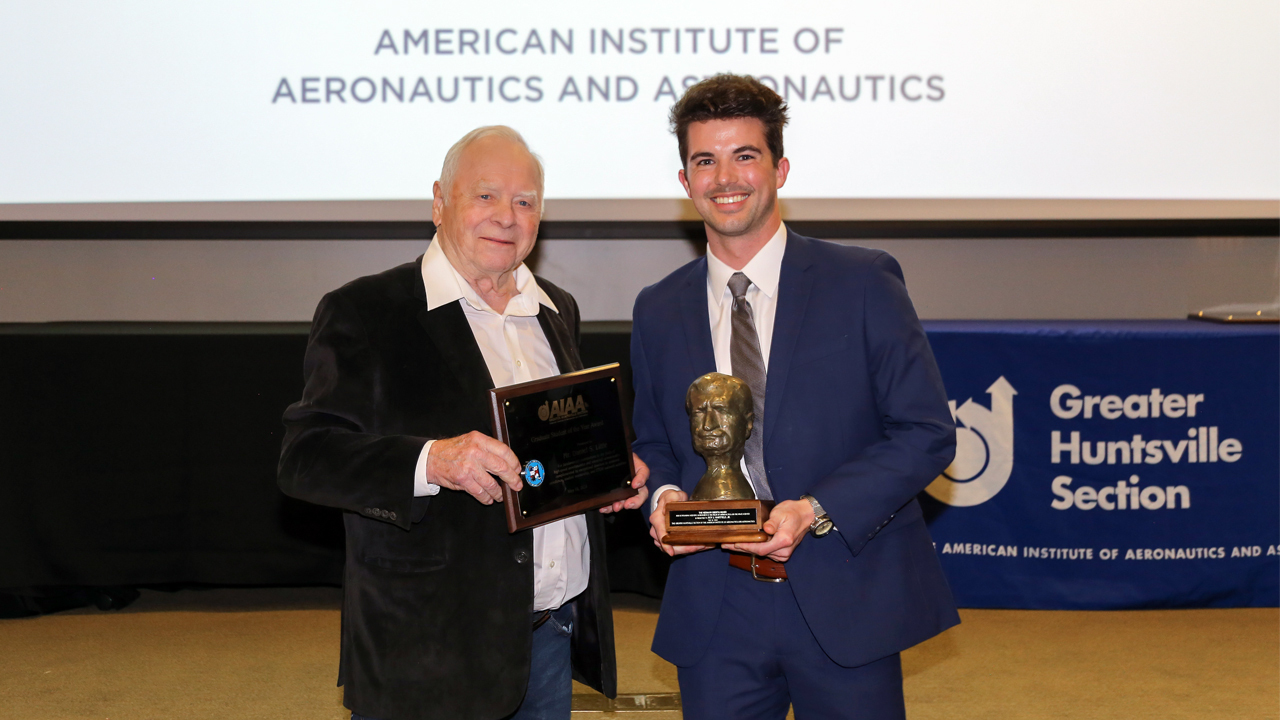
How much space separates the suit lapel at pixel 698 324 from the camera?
1.71m

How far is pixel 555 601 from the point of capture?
1829 millimetres

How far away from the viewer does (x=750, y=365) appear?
5.47 ft

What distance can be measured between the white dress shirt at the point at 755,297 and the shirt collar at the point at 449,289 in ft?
1.28

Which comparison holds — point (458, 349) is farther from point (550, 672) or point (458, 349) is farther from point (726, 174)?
point (550, 672)

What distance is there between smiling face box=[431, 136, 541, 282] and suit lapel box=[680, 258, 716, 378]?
0.32 meters

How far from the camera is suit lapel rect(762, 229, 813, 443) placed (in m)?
1.63

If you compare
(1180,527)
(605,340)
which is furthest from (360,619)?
(1180,527)

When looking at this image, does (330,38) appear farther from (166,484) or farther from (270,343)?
(166,484)

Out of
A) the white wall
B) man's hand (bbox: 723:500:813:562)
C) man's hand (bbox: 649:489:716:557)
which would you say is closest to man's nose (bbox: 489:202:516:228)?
man's hand (bbox: 649:489:716:557)

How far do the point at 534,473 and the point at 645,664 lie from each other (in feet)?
6.56

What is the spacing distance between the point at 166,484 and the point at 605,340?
1.75m

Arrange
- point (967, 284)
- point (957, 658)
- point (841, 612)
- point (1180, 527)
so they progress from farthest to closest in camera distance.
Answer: point (967, 284)
point (1180, 527)
point (957, 658)
point (841, 612)

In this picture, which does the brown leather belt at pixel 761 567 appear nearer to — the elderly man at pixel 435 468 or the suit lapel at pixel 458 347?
the elderly man at pixel 435 468

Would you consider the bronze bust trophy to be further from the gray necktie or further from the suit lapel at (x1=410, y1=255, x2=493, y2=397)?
the suit lapel at (x1=410, y1=255, x2=493, y2=397)
